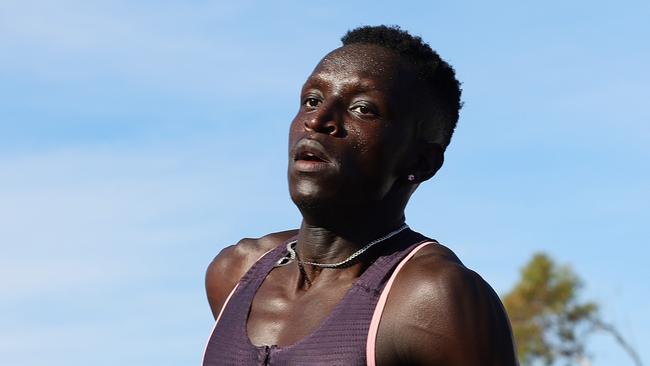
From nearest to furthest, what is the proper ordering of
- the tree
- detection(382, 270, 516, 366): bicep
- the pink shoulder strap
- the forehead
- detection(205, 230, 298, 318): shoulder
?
detection(382, 270, 516, 366): bicep < the pink shoulder strap < the forehead < detection(205, 230, 298, 318): shoulder < the tree

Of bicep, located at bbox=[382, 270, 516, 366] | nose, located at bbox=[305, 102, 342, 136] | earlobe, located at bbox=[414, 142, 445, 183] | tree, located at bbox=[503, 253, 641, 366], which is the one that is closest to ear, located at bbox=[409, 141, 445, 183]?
earlobe, located at bbox=[414, 142, 445, 183]

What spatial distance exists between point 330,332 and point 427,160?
0.96 meters

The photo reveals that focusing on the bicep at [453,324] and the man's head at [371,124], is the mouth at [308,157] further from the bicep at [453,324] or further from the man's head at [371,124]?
the bicep at [453,324]

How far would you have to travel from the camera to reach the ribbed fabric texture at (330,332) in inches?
180

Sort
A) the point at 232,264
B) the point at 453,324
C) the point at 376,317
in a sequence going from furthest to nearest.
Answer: the point at 232,264
the point at 376,317
the point at 453,324

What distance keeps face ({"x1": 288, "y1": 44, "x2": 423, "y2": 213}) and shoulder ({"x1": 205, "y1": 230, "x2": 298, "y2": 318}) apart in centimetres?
87

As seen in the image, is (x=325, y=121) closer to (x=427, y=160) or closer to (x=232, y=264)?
(x=427, y=160)

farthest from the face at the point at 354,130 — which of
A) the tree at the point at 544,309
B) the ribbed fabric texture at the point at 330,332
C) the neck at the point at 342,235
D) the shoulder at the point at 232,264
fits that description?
the tree at the point at 544,309

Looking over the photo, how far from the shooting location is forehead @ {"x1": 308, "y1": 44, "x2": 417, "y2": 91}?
196 inches

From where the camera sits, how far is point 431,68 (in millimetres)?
5156

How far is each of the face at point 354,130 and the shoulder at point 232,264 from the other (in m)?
0.87

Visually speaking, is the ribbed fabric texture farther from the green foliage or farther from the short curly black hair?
the green foliage

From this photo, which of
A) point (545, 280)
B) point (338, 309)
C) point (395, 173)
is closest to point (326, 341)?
point (338, 309)

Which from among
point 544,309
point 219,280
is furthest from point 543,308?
point 219,280
